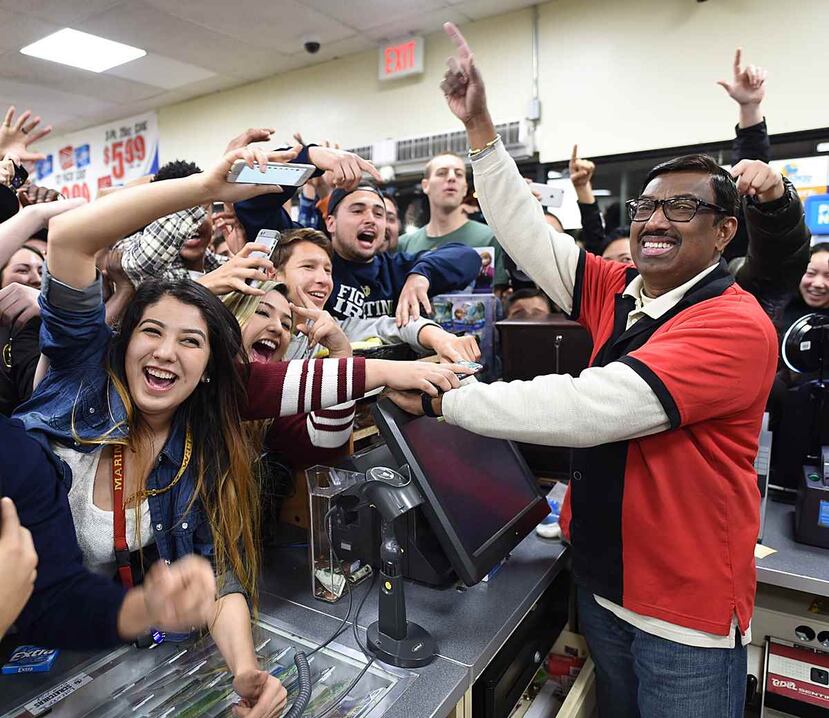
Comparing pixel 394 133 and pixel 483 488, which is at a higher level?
pixel 394 133

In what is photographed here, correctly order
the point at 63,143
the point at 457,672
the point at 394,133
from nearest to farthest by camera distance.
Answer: the point at 457,672 → the point at 394,133 → the point at 63,143

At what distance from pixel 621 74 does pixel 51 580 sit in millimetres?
4436

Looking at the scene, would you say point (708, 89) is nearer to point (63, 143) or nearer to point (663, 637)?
point (663, 637)

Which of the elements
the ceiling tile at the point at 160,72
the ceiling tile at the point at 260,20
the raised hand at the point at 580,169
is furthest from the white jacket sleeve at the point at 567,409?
the ceiling tile at the point at 160,72

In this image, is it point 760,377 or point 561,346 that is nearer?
→ point 760,377

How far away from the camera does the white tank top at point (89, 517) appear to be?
1.10m

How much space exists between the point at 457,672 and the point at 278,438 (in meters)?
0.73

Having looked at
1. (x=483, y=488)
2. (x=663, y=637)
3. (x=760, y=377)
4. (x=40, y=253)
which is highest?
(x=40, y=253)

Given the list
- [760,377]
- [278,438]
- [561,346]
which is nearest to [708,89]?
[561,346]

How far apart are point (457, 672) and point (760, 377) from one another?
0.82m

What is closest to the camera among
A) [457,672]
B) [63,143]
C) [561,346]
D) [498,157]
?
[457,672]

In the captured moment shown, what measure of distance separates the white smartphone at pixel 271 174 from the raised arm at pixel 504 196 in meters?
0.55

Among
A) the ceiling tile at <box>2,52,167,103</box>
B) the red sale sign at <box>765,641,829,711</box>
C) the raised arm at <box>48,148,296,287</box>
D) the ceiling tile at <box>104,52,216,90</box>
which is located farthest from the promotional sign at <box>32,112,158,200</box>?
the red sale sign at <box>765,641,829,711</box>

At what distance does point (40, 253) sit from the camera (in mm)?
1915
